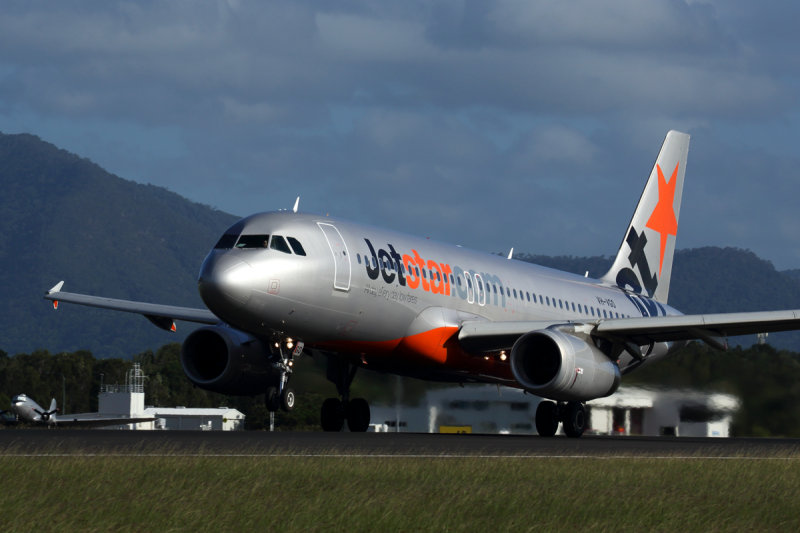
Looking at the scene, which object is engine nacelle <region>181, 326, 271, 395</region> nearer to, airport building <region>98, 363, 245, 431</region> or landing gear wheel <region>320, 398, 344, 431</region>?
landing gear wheel <region>320, 398, 344, 431</region>

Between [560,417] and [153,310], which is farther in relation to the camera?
[153,310]

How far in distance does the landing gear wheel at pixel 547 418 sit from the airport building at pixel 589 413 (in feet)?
6.74

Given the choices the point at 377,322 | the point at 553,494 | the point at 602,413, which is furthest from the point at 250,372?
the point at 553,494

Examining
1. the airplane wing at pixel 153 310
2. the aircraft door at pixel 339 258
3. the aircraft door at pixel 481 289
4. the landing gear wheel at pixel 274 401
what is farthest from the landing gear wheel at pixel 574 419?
the airplane wing at pixel 153 310

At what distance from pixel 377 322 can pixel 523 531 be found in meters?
16.1

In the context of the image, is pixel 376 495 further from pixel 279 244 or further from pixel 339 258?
pixel 339 258

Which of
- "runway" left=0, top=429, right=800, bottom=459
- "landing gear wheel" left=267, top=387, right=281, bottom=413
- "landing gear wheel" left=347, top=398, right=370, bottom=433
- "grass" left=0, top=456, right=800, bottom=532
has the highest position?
"landing gear wheel" left=267, top=387, right=281, bottom=413

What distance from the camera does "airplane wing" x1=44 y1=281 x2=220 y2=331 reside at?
32.4 meters

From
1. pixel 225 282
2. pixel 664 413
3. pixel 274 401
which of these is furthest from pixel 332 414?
pixel 664 413

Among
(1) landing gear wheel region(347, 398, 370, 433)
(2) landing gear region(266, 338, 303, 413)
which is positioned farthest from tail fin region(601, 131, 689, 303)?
(2) landing gear region(266, 338, 303, 413)

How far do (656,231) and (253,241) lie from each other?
19462mm

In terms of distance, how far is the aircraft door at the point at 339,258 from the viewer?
2650cm

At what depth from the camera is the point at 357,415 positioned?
101 ft

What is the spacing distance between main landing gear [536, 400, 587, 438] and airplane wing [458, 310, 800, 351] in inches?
82.4
